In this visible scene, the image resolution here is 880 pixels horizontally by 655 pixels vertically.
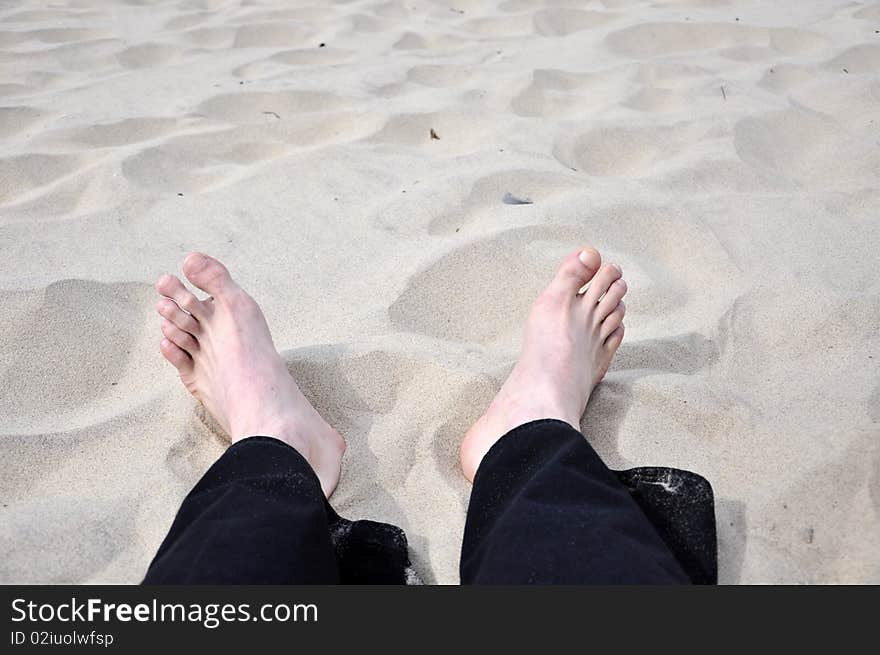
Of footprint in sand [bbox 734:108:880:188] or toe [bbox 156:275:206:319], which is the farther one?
footprint in sand [bbox 734:108:880:188]

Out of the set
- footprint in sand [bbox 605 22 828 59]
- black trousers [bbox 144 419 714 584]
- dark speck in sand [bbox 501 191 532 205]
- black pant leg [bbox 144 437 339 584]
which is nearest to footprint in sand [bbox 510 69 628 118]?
footprint in sand [bbox 605 22 828 59]

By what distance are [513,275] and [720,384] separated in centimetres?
49

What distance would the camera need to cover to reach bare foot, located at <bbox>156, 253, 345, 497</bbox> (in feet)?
4.10

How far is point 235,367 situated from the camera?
4.48 ft

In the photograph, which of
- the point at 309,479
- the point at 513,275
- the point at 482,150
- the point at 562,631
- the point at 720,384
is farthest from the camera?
the point at 482,150

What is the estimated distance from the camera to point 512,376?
1347mm

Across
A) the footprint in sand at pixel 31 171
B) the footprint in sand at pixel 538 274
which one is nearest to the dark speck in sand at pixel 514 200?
the footprint in sand at pixel 538 274

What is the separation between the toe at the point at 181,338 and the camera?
1431 mm

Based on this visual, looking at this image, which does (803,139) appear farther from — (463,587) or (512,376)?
(463,587)

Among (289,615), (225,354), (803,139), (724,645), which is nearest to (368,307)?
(225,354)

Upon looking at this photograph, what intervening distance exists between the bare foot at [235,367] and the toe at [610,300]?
534 mm

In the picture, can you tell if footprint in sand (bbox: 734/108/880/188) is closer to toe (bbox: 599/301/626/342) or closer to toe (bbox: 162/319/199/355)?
toe (bbox: 599/301/626/342)

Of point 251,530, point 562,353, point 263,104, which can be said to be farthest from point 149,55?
point 251,530

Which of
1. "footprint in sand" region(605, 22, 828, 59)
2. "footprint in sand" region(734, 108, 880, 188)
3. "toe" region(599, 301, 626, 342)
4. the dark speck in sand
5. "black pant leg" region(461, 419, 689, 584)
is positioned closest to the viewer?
"black pant leg" region(461, 419, 689, 584)
